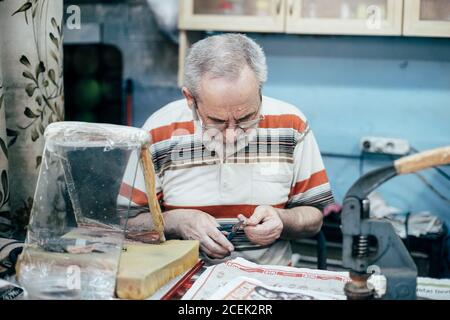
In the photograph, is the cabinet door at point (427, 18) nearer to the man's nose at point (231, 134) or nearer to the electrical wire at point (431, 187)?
the electrical wire at point (431, 187)

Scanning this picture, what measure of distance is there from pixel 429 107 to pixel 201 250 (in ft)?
4.23

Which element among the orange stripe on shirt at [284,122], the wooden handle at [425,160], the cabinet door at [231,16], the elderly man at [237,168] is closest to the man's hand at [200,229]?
the elderly man at [237,168]

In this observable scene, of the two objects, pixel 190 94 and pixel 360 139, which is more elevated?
pixel 190 94

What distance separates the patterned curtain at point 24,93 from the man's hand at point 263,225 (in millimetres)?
678

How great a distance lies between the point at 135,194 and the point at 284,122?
1.61 ft

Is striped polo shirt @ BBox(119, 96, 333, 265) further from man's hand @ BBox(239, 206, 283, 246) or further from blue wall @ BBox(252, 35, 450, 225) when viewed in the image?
blue wall @ BBox(252, 35, 450, 225)

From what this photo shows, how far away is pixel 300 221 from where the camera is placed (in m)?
1.58

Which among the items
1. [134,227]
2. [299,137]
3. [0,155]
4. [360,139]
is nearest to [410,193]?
[360,139]

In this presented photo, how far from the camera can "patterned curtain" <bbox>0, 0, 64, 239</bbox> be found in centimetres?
152

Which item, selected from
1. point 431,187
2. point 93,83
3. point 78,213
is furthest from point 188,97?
point 431,187

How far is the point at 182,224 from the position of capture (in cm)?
150

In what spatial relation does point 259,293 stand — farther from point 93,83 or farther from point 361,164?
point 93,83

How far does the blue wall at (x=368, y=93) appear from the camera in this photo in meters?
2.20

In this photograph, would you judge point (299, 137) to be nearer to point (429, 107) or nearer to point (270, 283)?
point (270, 283)
